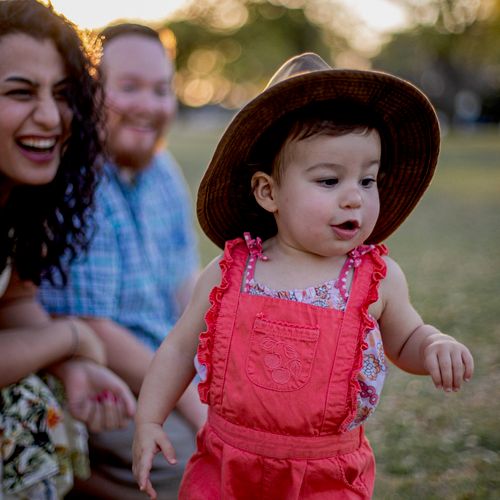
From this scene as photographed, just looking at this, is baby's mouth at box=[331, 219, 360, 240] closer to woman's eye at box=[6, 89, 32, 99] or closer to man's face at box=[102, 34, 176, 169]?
woman's eye at box=[6, 89, 32, 99]

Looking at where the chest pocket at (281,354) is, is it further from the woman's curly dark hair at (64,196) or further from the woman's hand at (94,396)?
the woman's curly dark hair at (64,196)

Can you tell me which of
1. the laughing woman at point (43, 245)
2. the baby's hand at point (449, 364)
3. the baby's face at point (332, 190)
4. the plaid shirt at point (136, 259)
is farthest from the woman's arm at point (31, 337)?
the baby's hand at point (449, 364)

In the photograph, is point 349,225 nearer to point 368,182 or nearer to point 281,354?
point 368,182

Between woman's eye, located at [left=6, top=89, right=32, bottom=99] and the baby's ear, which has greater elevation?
woman's eye, located at [left=6, top=89, right=32, bottom=99]

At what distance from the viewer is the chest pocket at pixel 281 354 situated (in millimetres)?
1797

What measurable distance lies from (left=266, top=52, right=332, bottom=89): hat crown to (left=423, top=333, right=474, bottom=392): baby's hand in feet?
2.78

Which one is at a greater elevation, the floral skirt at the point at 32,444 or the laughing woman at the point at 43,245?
the laughing woman at the point at 43,245

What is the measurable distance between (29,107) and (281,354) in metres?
1.34

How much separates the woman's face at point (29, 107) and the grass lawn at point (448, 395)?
1.95m

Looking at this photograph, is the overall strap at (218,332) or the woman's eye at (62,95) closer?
the overall strap at (218,332)

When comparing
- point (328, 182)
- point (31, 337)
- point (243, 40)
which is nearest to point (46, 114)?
point (31, 337)

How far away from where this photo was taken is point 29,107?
2414 millimetres

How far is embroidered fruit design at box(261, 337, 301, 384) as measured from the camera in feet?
5.91

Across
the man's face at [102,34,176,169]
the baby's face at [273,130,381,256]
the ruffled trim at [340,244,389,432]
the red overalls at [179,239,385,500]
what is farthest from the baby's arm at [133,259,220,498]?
the man's face at [102,34,176,169]
